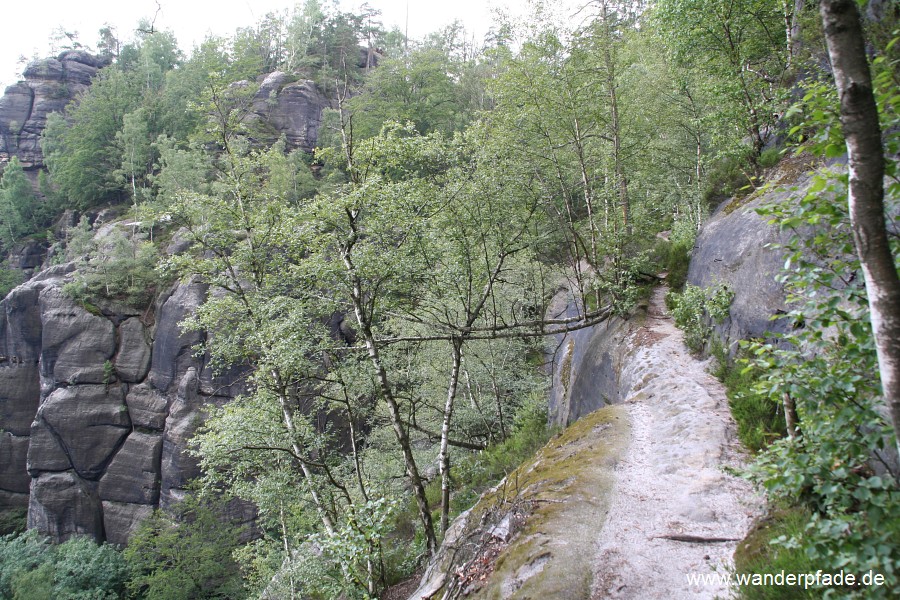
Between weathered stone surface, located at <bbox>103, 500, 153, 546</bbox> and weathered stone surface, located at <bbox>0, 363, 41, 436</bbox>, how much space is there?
902 cm

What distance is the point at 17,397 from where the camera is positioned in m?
30.4

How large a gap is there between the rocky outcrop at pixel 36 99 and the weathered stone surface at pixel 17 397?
1118 inches

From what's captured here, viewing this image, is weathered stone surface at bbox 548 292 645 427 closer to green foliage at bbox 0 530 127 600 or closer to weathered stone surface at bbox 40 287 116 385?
green foliage at bbox 0 530 127 600

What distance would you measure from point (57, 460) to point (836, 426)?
3720cm

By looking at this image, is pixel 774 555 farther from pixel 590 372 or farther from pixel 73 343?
pixel 73 343

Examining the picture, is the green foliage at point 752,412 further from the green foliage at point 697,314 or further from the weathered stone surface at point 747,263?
the green foliage at point 697,314

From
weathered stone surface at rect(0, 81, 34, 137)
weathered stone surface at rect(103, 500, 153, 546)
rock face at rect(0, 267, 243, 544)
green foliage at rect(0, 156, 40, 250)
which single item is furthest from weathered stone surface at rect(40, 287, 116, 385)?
weathered stone surface at rect(0, 81, 34, 137)

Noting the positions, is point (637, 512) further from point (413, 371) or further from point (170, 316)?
point (170, 316)

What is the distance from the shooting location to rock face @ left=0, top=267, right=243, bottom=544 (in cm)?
2695

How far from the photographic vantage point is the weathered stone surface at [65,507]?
2719cm

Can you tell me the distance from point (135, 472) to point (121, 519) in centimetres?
297

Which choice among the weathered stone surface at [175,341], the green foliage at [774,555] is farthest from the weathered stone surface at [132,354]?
the green foliage at [774,555]

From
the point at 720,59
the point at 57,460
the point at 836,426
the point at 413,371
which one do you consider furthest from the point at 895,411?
the point at 57,460

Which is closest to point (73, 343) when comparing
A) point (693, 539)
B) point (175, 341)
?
point (175, 341)
